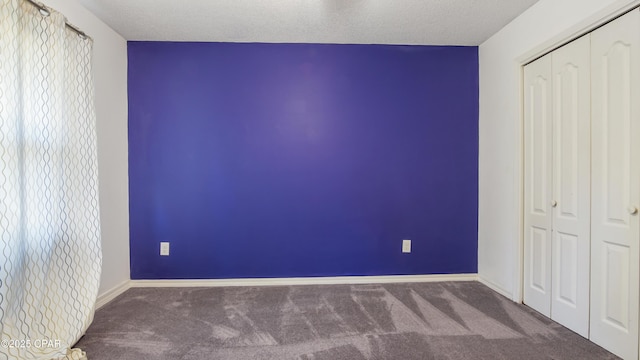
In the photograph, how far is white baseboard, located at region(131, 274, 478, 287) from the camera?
8.72ft

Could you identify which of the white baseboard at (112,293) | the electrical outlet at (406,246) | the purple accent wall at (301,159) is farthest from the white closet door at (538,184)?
the white baseboard at (112,293)

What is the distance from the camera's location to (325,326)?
76.8 inches

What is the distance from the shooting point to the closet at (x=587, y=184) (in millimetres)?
1554

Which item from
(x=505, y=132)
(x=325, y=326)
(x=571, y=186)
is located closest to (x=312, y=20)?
(x=505, y=132)

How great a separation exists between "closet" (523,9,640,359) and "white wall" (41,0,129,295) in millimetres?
3604

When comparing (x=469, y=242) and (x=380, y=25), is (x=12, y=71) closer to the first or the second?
(x=380, y=25)

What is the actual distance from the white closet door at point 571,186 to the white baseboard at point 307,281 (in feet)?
3.03

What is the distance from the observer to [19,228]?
1497mm

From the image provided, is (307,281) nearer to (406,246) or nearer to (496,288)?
(406,246)

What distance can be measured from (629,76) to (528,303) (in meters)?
1.76

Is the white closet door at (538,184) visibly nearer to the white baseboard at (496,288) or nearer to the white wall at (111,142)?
the white baseboard at (496,288)

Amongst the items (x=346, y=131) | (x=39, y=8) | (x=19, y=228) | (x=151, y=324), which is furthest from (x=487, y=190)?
(x=39, y=8)

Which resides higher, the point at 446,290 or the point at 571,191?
the point at 571,191

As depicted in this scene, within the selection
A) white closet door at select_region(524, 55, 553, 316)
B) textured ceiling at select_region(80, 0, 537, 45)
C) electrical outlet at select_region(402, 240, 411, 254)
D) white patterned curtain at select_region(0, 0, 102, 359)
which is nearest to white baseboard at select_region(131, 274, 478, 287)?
electrical outlet at select_region(402, 240, 411, 254)
